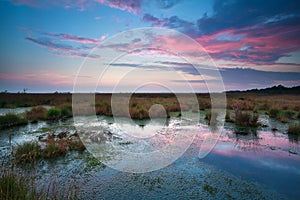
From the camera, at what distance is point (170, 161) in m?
5.95

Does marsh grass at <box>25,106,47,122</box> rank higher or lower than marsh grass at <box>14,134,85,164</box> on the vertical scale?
higher

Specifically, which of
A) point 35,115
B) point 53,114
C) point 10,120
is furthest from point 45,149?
point 53,114

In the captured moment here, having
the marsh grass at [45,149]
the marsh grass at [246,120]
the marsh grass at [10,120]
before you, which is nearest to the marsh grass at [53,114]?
the marsh grass at [10,120]

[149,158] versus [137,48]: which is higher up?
[137,48]

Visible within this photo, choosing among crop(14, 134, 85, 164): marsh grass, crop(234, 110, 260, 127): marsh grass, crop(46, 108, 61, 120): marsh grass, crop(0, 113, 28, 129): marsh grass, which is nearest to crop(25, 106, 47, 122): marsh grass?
crop(46, 108, 61, 120): marsh grass

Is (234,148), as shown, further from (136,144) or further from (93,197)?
(93,197)

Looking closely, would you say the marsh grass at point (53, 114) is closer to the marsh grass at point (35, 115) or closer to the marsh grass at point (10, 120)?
the marsh grass at point (35, 115)

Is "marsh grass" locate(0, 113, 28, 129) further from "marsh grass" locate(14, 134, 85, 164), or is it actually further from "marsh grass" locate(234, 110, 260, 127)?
"marsh grass" locate(234, 110, 260, 127)

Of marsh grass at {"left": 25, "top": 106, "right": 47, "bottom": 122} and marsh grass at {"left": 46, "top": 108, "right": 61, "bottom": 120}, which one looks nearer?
marsh grass at {"left": 25, "top": 106, "right": 47, "bottom": 122}

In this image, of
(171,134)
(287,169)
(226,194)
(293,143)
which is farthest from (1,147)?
(293,143)

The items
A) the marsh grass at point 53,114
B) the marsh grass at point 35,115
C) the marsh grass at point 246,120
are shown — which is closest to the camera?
the marsh grass at point 246,120

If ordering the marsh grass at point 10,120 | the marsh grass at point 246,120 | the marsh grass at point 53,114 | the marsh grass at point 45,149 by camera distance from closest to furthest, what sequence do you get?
the marsh grass at point 45,149, the marsh grass at point 10,120, the marsh grass at point 246,120, the marsh grass at point 53,114

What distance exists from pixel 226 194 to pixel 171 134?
5409 mm

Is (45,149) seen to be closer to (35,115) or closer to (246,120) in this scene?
(35,115)
